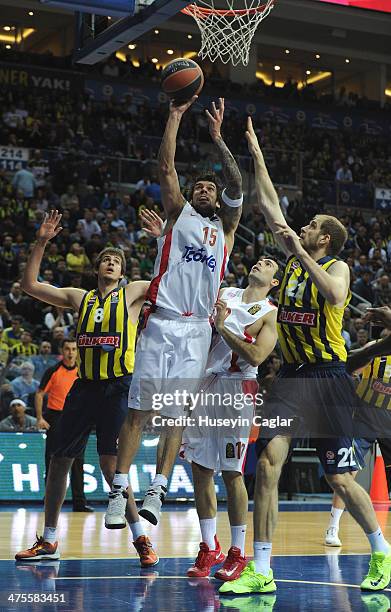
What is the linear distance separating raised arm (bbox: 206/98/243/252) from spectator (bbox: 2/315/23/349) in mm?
8655

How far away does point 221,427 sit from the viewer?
7.41 metres

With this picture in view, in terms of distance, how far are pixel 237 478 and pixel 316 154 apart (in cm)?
2394

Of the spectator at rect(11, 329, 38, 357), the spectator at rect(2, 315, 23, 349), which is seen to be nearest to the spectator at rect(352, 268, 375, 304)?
the spectator at rect(2, 315, 23, 349)

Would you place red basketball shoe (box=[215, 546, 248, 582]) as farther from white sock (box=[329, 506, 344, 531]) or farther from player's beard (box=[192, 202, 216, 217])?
white sock (box=[329, 506, 344, 531])

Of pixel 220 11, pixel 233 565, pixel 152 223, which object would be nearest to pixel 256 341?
pixel 152 223

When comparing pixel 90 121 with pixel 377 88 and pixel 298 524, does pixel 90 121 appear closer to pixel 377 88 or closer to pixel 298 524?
pixel 377 88

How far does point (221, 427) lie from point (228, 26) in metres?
5.42

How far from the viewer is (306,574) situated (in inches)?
304

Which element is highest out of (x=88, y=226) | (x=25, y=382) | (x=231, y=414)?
(x=88, y=226)

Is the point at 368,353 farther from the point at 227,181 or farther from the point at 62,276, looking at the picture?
the point at 62,276

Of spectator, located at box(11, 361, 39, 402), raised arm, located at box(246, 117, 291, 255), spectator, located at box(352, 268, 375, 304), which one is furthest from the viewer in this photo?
spectator, located at box(352, 268, 375, 304)

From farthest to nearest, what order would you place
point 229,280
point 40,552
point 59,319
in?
point 229,280 < point 59,319 < point 40,552

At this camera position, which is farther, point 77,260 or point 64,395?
point 77,260

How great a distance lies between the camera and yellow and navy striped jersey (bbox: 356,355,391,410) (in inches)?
397
